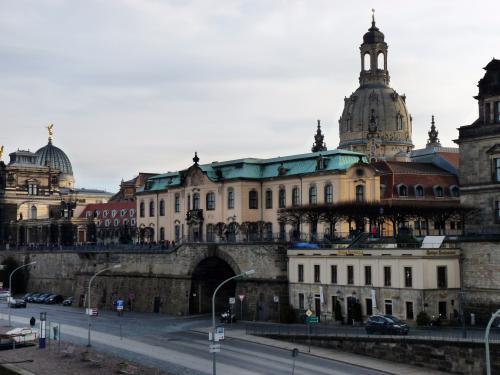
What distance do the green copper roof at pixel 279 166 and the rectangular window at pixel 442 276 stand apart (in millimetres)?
22060

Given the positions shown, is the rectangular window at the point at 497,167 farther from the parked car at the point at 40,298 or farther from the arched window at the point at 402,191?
the parked car at the point at 40,298

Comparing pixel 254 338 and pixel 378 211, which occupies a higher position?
pixel 378 211

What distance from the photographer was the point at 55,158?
638ft

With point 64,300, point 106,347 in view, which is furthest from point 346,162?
point 64,300

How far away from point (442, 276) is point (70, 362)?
26271 millimetres

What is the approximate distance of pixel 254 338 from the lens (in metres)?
60.1

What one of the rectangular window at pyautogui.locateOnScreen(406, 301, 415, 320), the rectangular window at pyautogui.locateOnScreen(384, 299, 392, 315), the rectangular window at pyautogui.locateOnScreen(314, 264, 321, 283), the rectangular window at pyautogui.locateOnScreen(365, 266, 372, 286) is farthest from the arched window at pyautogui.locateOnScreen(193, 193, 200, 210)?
the rectangular window at pyautogui.locateOnScreen(406, 301, 415, 320)

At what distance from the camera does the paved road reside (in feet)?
165

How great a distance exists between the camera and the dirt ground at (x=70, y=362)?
167ft

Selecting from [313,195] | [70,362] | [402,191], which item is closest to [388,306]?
[70,362]

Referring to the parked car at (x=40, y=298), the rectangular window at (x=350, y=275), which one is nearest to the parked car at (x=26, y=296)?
the parked car at (x=40, y=298)

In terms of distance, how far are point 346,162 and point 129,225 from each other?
58658 millimetres

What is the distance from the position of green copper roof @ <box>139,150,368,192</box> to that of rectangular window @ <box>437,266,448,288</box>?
2206cm

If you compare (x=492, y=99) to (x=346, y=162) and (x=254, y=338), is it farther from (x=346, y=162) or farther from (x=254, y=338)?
(x=254, y=338)
